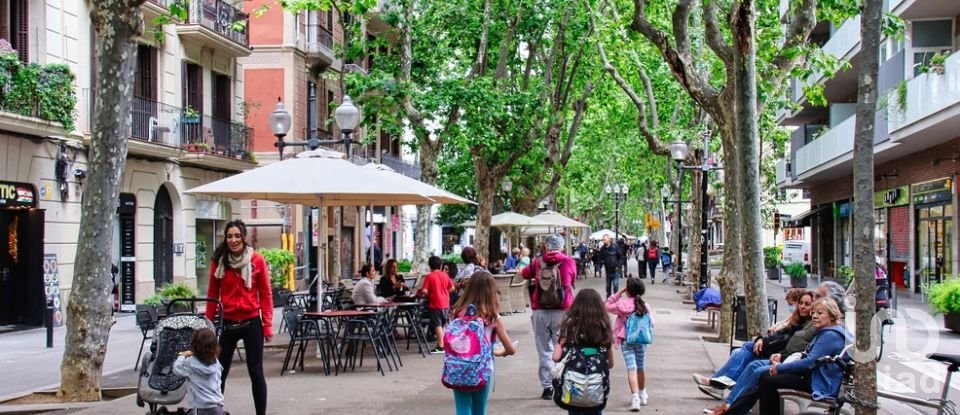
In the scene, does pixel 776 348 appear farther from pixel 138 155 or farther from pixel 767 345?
pixel 138 155

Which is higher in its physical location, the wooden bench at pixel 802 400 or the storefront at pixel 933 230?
the storefront at pixel 933 230

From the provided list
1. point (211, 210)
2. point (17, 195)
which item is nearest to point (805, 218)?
point (211, 210)

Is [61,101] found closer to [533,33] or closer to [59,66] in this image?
[59,66]

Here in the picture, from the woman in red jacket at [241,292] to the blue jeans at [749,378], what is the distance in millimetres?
3894

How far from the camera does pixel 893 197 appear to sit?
1201 inches

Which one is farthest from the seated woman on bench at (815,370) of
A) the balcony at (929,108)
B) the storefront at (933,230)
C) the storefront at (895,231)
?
the storefront at (895,231)

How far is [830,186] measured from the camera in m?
40.4

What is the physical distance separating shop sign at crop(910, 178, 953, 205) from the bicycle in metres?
19.6

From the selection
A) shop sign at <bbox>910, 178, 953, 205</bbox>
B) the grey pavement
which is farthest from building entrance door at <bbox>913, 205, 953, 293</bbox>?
the grey pavement

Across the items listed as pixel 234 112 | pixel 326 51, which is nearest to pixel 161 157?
pixel 234 112

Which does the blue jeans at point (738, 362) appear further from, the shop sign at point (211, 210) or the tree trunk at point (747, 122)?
the shop sign at point (211, 210)

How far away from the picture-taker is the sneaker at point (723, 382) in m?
9.22

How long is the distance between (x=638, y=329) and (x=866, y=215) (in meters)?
3.63

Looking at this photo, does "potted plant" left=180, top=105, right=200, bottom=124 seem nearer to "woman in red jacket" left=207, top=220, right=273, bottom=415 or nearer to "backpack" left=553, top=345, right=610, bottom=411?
"woman in red jacket" left=207, top=220, right=273, bottom=415
